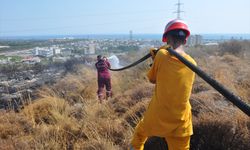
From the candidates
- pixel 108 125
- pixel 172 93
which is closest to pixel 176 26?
pixel 172 93

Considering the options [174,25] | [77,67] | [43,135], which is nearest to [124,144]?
[43,135]

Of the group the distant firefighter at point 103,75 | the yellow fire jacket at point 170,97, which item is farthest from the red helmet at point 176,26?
the distant firefighter at point 103,75

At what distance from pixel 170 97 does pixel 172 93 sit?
4cm

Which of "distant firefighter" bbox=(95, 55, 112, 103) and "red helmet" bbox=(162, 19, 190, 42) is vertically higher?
"red helmet" bbox=(162, 19, 190, 42)

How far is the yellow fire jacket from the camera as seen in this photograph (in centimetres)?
299

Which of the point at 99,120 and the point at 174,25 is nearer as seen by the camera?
the point at 174,25

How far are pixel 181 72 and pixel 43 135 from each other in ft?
8.17

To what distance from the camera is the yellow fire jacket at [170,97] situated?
9.80 ft

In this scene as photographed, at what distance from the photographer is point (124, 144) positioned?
4.20 meters

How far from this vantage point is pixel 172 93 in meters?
2.99

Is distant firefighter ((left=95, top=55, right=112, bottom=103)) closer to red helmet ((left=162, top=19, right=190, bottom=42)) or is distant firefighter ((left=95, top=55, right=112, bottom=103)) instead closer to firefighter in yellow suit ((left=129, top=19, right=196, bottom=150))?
firefighter in yellow suit ((left=129, top=19, right=196, bottom=150))

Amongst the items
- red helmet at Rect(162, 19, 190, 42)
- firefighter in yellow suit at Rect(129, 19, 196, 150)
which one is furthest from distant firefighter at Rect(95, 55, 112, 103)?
red helmet at Rect(162, 19, 190, 42)

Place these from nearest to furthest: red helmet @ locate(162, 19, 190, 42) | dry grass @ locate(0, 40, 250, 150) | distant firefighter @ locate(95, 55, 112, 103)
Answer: red helmet @ locate(162, 19, 190, 42), dry grass @ locate(0, 40, 250, 150), distant firefighter @ locate(95, 55, 112, 103)

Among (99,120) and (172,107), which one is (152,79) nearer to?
(172,107)
